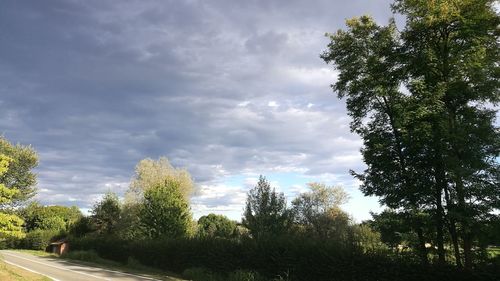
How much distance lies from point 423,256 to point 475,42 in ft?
32.8

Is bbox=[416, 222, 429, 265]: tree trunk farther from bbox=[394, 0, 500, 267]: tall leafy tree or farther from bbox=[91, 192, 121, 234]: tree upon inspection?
bbox=[91, 192, 121, 234]: tree

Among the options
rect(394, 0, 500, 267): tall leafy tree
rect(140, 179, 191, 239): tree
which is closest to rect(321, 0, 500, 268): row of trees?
rect(394, 0, 500, 267): tall leafy tree

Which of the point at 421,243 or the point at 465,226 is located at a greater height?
the point at 465,226

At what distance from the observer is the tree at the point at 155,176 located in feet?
178

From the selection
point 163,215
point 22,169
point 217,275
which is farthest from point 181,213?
point 22,169

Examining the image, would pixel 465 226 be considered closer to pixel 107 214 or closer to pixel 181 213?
pixel 181 213

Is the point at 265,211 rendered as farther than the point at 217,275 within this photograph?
Yes

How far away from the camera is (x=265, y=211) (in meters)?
32.8

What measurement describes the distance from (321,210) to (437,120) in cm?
4262

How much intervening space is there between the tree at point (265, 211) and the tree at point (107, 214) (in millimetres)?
21670

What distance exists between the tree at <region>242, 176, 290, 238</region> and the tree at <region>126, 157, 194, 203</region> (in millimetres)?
21955

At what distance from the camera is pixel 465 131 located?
17.3 metres

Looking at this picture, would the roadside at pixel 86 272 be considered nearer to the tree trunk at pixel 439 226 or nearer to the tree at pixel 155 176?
the tree trunk at pixel 439 226

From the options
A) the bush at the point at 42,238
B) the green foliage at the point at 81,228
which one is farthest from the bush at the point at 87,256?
the bush at the point at 42,238
